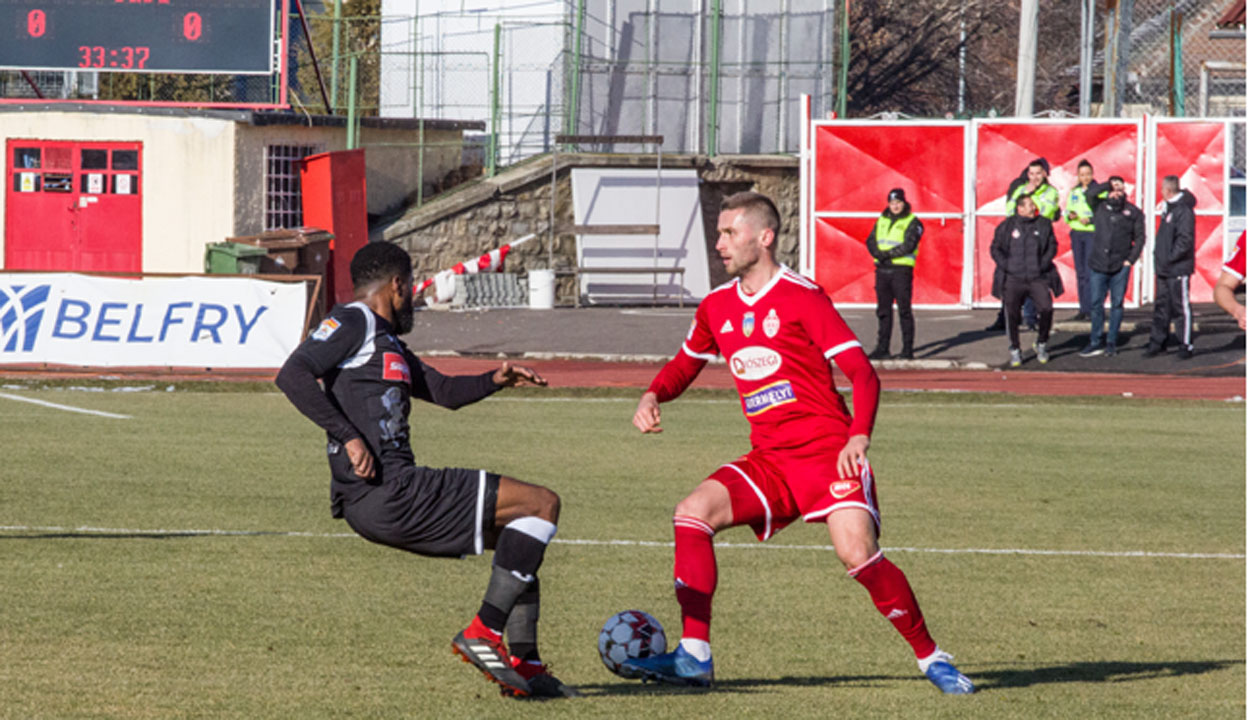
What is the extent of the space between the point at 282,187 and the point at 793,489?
22.9 meters

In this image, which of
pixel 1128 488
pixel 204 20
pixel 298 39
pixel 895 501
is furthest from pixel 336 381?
pixel 298 39

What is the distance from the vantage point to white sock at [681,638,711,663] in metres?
5.93

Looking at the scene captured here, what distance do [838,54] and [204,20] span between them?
14009mm

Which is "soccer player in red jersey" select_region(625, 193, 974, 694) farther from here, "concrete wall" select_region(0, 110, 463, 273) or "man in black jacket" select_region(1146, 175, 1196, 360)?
"concrete wall" select_region(0, 110, 463, 273)

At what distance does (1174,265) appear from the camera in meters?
19.7

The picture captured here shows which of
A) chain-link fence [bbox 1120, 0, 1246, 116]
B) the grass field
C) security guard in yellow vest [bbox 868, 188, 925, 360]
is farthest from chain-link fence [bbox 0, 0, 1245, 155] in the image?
the grass field

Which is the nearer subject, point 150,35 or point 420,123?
point 150,35

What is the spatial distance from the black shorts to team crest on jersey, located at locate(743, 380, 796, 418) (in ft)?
3.38

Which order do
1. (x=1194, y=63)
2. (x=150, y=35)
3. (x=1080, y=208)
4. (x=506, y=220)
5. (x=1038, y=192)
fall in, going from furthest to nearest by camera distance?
(x=1194, y=63), (x=506, y=220), (x=150, y=35), (x=1080, y=208), (x=1038, y=192)

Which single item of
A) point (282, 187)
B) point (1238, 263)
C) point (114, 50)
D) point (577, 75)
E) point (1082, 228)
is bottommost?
point (1238, 263)

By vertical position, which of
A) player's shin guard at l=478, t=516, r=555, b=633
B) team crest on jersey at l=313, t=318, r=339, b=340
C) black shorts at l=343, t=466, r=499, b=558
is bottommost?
player's shin guard at l=478, t=516, r=555, b=633

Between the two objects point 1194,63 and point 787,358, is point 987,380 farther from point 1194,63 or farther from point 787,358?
point 1194,63

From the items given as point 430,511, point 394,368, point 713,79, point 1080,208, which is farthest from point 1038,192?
point 430,511

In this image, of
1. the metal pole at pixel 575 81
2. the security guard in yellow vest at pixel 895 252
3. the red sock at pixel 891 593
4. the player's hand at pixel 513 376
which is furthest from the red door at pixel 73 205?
the red sock at pixel 891 593
